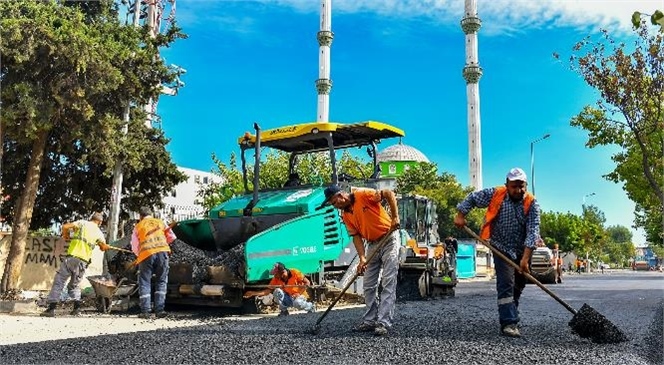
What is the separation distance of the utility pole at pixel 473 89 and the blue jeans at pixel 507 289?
53747 mm

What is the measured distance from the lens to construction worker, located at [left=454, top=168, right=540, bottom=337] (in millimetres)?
5625

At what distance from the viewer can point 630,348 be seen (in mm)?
4891

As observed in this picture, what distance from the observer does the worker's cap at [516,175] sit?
567 cm

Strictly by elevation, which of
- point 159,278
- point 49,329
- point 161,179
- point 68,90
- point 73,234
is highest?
point 68,90

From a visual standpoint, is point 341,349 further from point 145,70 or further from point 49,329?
point 145,70

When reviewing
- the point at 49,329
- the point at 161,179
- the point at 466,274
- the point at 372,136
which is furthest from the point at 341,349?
the point at 466,274

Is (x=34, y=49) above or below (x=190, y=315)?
above

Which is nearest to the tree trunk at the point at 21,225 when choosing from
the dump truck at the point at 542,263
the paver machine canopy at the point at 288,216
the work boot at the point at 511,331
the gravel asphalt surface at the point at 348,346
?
the paver machine canopy at the point at 288,216

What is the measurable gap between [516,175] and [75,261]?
257 inches

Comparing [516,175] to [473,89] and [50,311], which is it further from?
[473,89]

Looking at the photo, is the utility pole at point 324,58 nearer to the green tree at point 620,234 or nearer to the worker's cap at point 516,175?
the worker's cap at point 516,175

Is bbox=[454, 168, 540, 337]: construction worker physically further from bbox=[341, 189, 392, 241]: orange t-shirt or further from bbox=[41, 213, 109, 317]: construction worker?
bbox=[41, 213, 109, 317]: construction worker

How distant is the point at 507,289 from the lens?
5.64 meters

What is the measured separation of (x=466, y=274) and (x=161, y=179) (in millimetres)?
17810
